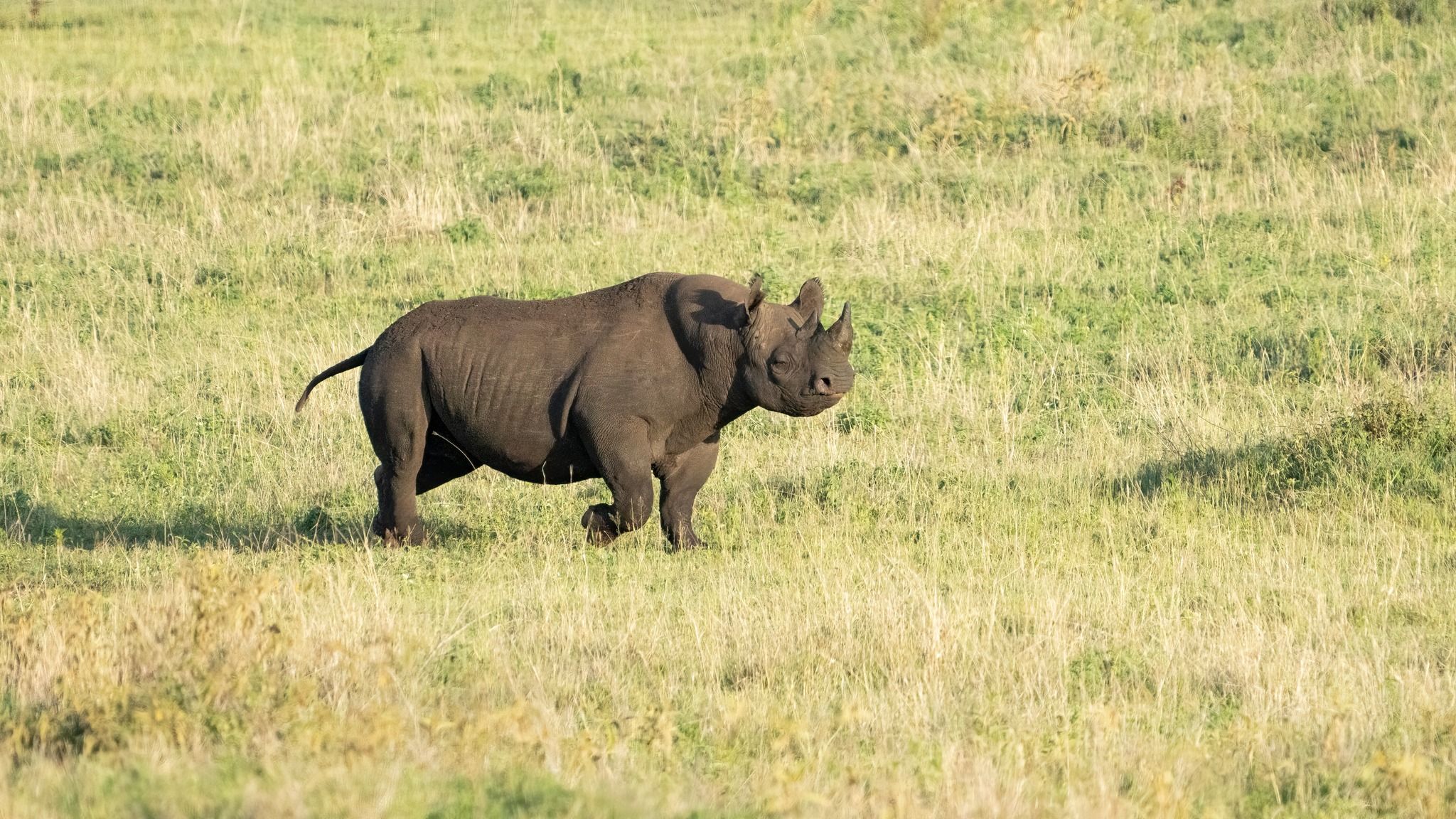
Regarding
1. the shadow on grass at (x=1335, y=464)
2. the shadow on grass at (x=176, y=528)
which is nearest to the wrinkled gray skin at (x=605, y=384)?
the shadow on grass at (x=176, y=528)

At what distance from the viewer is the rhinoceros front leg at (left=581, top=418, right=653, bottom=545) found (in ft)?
31.5

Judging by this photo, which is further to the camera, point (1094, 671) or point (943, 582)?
point (943, 582)

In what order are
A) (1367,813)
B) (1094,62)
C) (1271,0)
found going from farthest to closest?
(1271,0)
(1094,62)
(1367,813)

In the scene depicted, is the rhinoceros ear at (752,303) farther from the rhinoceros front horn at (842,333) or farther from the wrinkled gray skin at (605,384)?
the rhinoceros front horn at (842,333)

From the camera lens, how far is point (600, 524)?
32.5 feet

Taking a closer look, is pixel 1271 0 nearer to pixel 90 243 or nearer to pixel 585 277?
pixel 585 277

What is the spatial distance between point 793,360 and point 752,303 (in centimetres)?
35

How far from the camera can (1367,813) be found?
629 cm

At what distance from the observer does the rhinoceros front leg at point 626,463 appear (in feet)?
31.5

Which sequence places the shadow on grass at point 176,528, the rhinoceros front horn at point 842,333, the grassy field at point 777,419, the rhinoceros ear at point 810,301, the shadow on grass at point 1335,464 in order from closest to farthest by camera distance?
the grassy field at point 777,419, the rhinoceros front horn at point 842,333, the rhinoceros ear at point 810,301, the shadow on grass at point 176,528, the shadow on grass at point 1335,464

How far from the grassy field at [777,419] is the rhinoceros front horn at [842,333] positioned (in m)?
1.07

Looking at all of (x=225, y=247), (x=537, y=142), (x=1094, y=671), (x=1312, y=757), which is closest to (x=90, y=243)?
(x=225, y=247)

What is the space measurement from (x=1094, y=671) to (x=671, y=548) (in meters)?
3.03

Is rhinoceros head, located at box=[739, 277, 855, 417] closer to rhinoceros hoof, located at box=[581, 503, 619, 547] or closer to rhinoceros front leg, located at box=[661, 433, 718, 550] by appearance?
rhinoceros front leg, located at box=[661, 433, 718, 550]
